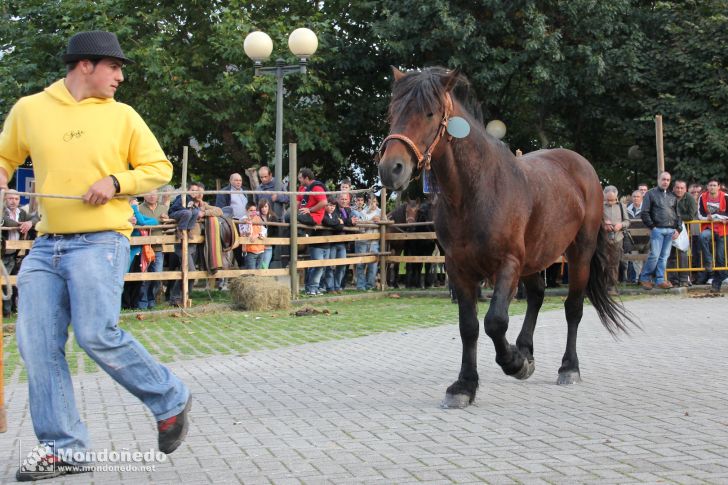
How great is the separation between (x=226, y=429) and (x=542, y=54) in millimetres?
22739

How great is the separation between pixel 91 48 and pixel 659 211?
626 inches

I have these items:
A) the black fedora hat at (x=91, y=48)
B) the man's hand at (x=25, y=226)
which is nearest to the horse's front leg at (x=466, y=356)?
the black fedora hat at (x=91, y=48)

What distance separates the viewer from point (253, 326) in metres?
13.9

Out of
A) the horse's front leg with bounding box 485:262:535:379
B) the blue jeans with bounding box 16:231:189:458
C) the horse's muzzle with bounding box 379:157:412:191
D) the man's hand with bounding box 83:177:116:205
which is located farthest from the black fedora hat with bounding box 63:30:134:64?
the horse's front leg with bounding box 485:262:535:379

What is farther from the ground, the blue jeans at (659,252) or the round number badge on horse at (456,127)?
the round number badge on horse at (456,127)

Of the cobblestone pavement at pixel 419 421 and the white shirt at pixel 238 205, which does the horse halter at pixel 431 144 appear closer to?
the cobblestone pavement at pixel 419 421

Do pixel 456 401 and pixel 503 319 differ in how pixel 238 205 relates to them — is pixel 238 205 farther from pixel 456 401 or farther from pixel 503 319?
pixel 456 401

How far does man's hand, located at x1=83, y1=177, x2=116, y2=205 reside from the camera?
4.98 metres

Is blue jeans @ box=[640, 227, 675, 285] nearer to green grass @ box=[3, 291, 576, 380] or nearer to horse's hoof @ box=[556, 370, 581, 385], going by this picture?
green grass @ box=[3, 291, 576, 380]

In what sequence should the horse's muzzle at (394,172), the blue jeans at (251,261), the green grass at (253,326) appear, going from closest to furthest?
the horse's muzzle at (394,172) < the green grass at (253,326) < the blue jeans at (251,261)

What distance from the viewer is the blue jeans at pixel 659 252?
1927cm

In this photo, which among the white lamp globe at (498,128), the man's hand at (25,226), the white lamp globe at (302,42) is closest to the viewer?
the man's hand at (25,226)

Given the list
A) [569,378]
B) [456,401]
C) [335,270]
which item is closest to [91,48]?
[456,401]

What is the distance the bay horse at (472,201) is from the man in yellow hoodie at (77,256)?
2075 millimetres
